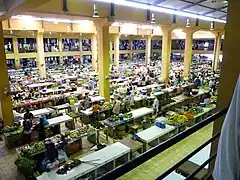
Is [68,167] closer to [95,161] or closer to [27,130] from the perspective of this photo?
[95,161]

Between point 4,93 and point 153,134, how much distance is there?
711cm

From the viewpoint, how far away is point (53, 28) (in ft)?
59.5

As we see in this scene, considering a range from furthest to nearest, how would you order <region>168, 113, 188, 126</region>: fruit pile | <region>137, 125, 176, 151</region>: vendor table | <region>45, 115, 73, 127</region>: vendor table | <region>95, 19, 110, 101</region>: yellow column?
<region>95, 19, 110, 101</region>: yellow column, <region>45, 115, 73, 127</region>: vendor table, <region>168, 113, 188, 126</region>: fruit pile, <region>137, 125, 176, 151</region>: vendor table

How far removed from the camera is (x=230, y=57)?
7.64 ft

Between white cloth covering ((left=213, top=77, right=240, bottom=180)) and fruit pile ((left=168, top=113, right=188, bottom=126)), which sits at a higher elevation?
white cloth covering ((left=213, top=77, right=240, bottom=180))

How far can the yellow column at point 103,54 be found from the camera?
1225 cm

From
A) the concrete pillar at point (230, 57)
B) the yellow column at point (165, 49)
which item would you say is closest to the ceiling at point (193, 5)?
the yellow column at point (165, 49)

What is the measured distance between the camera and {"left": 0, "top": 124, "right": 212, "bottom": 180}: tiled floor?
6386 mm

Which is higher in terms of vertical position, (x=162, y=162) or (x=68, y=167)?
(x=68, y=167)

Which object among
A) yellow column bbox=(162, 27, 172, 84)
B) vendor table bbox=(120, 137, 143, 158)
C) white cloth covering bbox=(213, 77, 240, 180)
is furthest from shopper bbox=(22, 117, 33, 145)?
yellow column bbox=(162, 27, 172, 84)

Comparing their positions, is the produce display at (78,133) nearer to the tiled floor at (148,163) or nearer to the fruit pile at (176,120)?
the tiled floor at (148,163)

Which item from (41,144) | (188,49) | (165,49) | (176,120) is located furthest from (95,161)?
(188,49)

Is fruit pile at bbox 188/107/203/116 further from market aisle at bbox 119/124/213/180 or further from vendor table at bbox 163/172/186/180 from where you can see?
vendor table at bbox 163/172/186/180

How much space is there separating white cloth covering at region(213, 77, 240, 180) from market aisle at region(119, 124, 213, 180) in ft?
18.4
